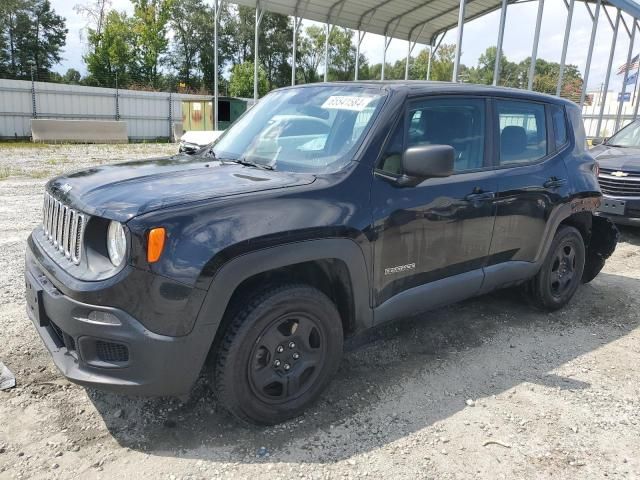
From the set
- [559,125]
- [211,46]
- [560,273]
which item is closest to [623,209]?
[560,273]

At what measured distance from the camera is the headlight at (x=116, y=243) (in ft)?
7.77

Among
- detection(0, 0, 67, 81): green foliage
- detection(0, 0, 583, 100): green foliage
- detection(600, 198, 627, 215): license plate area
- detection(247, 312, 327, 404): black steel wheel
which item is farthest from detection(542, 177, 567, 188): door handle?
detection(0, 0, 67, 81): green foliage

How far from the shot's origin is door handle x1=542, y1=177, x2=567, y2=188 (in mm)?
4125

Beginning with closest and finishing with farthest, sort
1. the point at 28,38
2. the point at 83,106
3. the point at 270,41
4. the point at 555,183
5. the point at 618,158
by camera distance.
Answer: the point at 555,183
the point at 618,158
the point at 83,106
the point at 28,38
the point at 270,41

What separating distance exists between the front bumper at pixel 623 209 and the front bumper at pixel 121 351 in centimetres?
637

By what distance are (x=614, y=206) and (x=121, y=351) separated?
6.97 m

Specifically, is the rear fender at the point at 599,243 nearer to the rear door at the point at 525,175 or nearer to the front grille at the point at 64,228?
the rear door at the point at 525,175

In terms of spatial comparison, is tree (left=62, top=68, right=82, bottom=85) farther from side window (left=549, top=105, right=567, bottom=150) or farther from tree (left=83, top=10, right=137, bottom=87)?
side window (left=549, top=105, right=567, bottom=150)

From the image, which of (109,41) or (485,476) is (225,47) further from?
(485,476)

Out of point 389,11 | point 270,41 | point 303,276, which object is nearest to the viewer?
point 303,276

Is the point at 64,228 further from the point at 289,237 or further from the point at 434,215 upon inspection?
the point at 434,215

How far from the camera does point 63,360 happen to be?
256 cm

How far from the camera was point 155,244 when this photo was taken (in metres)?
2.33

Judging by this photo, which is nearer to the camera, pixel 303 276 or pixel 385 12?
pixel 303 276
